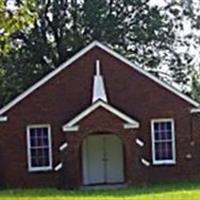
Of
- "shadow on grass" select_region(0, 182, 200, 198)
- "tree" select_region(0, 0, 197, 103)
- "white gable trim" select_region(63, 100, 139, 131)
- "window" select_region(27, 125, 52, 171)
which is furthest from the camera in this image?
"tree" select_region(0, 0, 197, 103)

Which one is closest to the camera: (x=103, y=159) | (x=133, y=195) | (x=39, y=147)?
(x=133, y=195)

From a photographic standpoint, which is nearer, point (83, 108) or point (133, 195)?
point (133, 195)

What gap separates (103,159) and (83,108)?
8.34ft

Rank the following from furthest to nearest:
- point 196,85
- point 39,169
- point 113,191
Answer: point 196,85 → point 39,169 → point 113,191

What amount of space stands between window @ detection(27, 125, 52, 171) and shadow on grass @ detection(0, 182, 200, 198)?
2012mm

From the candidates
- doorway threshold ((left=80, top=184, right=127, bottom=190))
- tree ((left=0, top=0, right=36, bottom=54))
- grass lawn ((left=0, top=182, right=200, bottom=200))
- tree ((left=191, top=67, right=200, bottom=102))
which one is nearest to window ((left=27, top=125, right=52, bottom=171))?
grass lawn ((left=0, top=182, right=200, bottom=200))

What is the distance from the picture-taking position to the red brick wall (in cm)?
3700

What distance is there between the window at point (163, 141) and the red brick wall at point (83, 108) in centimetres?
24

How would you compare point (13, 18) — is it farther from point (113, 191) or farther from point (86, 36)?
point (86, 36)

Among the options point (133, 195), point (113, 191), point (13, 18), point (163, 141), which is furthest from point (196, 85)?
point (13, 18)

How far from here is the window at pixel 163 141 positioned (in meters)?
37.3

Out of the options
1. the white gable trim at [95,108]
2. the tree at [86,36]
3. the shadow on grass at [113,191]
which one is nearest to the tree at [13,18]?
the shadow on grass at [113,191]

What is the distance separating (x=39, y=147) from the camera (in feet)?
122

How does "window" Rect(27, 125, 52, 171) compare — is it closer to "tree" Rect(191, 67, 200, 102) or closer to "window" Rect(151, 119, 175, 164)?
"window" Rect(151, 119, 175, 164)
